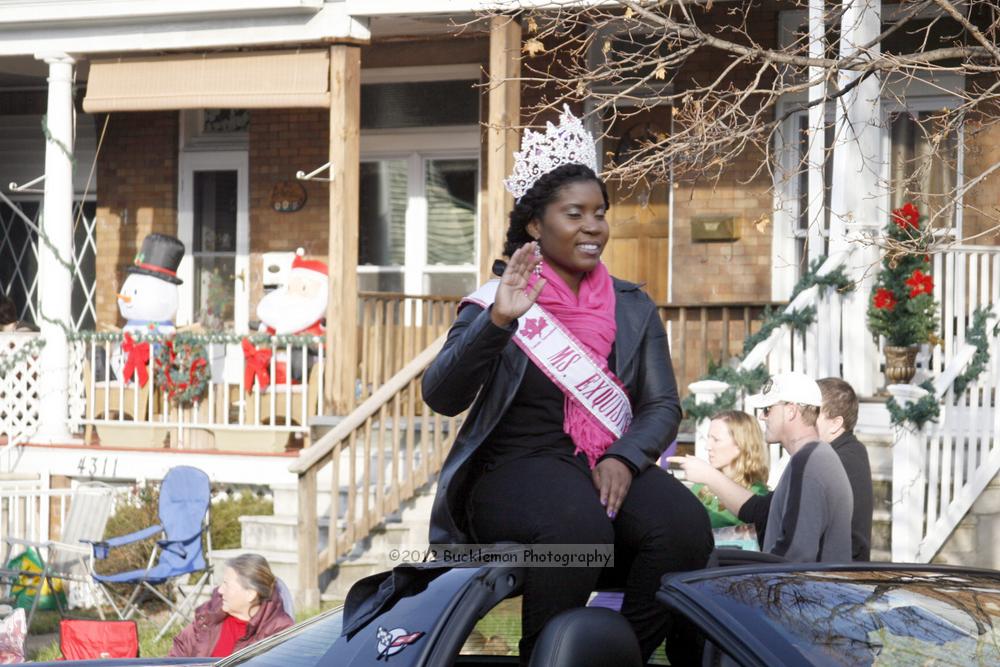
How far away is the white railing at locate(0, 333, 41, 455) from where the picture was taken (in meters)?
13.0

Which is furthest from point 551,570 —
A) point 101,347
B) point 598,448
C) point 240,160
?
point 240,160

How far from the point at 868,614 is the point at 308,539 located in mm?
7146

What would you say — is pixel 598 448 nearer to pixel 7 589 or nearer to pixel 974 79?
pixel 7 589

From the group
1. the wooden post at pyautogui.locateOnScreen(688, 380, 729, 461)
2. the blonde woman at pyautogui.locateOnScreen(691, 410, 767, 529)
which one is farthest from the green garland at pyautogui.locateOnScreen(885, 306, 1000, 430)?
the blonde woman at pyautogui.locateOnScreen(691, 410, 767, 529)

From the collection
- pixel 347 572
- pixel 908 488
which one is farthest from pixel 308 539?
pixel 908 488

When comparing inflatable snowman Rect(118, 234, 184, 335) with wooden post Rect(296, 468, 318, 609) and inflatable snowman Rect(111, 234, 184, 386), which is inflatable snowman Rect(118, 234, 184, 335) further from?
wooden post Rect(296, 468, 318, 609)

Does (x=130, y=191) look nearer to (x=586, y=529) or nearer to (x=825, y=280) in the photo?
(x=825, y=280)

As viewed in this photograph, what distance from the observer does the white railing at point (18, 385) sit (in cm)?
1298

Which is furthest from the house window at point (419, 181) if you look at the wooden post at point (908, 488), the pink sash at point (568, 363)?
the pink sash at point (568, 363)

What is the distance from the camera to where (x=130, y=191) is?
15.1 m

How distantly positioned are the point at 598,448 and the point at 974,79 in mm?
8776

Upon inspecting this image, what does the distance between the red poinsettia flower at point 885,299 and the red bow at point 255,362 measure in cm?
528

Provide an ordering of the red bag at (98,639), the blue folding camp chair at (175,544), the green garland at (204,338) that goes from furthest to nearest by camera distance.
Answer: the green garland at (204,338)
the blue folding camp chair at (175,544)
the red bag at (98,639)

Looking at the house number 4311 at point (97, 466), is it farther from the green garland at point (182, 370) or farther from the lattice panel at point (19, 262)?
the lattice panel at point (19, 262)
